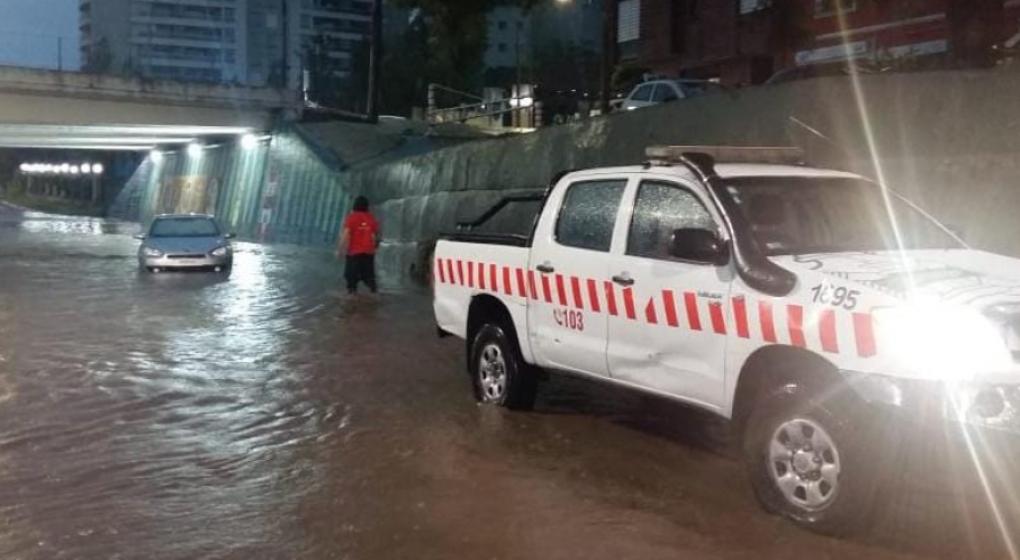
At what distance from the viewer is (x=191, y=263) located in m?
24.1

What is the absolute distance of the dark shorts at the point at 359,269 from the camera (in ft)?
60.0

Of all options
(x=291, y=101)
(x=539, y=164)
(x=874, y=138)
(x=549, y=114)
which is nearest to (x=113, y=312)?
(x=539, y=164)

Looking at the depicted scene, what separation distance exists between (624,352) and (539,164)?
42.3 ft

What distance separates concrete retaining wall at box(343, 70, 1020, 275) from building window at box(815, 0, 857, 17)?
16.0m

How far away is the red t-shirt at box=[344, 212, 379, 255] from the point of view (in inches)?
710

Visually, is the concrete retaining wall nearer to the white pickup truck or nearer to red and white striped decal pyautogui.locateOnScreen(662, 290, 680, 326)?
the white pickup truck

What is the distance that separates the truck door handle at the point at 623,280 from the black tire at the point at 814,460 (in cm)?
137

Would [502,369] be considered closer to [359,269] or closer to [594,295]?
[594,295]

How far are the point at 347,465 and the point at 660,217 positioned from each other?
8.16ft

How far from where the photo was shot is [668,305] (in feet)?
22.8

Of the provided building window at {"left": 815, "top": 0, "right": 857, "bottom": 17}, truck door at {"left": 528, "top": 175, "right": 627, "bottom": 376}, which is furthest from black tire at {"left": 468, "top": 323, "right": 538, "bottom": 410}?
building window at {"left": 815, "top": 0, "right": 857, "bottom": 17}

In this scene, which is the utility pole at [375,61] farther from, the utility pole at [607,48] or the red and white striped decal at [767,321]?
the red and white striped decal at [767,321]

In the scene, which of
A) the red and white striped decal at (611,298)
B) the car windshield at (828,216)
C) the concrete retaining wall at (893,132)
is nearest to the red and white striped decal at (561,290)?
the red and white striped decal at (611,298)

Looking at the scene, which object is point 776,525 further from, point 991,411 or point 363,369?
point 363,369
